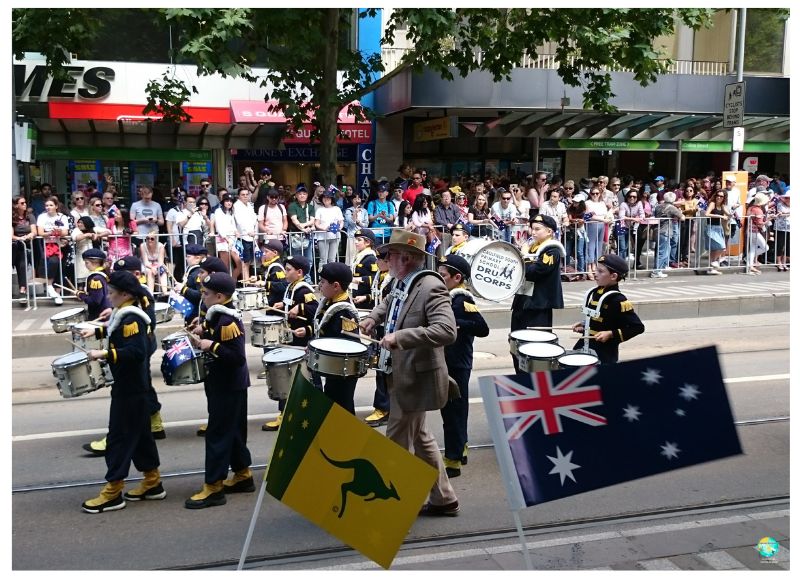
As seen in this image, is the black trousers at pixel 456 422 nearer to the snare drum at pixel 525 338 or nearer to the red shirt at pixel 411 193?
the snare drum at pixel 525 338

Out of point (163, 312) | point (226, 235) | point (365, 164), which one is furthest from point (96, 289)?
point (365, 164)

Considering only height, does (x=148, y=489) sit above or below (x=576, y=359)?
below

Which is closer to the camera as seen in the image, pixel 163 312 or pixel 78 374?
pixel 78 374

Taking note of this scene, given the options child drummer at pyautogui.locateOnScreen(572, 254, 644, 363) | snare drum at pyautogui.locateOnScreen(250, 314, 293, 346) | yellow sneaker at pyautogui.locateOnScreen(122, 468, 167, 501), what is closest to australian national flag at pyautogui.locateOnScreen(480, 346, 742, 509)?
child drummer at pyautogui.locateOnScreen(572, 254, 644, 363)

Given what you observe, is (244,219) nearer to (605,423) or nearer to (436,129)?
(436,129)

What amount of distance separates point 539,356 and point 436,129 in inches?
658

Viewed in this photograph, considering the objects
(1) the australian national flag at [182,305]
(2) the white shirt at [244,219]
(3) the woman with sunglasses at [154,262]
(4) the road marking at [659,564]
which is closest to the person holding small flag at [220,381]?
(1) the australian national flag at [182,305]

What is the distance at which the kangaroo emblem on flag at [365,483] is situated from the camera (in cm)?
471

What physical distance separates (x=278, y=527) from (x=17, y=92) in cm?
1935

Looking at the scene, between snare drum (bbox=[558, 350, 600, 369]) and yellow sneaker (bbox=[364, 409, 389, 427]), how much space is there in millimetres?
2122

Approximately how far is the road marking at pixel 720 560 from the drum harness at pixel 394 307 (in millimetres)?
2361

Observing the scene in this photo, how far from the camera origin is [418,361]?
612 cm

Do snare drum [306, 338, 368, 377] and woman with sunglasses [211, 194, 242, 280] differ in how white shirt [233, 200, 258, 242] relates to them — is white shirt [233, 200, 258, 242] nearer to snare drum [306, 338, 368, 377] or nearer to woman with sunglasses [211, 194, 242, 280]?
woman with sunglasses [211, 194, 242, 280]

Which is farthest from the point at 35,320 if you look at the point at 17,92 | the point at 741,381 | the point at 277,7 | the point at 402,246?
the point at 17,92
